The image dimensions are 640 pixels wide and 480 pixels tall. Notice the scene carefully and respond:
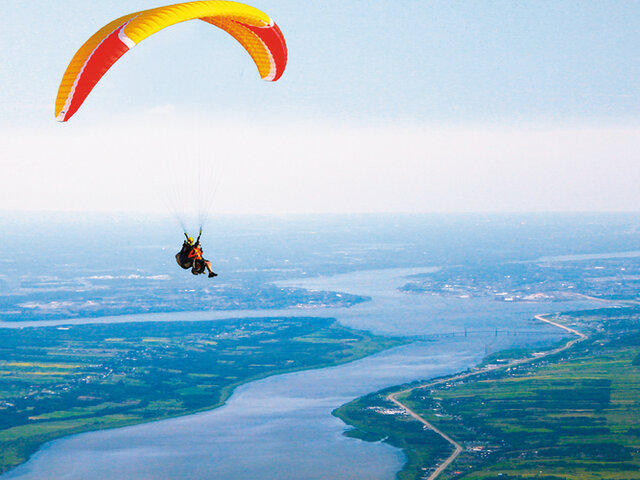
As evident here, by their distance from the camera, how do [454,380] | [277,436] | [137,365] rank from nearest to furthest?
[277,436] → [454,380] → [137,365]

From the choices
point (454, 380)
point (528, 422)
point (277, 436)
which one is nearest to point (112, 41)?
point (277, 436)

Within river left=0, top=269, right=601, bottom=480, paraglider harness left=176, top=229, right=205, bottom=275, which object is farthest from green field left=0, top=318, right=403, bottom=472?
paraglider harness left=176, top=229, right=205, bottom=275

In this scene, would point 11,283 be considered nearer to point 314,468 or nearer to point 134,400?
point 134,400

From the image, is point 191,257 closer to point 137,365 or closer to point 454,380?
point 454,380

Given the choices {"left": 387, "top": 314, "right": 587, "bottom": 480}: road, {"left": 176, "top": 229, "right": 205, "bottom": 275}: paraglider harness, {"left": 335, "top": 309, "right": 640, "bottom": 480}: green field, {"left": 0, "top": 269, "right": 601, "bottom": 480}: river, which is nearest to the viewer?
{"left": 176, "top": 229, "right": 205, "bottom": 275}: paraglider harness

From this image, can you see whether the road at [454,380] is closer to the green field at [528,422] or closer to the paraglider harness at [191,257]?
the green field at [528,422]

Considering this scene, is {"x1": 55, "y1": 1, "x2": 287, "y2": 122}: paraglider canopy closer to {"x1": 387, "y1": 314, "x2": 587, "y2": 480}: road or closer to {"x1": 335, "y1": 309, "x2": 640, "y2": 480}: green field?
{"x1": 335, "y1": 309, "x2": 640, "y2": 480}: green field
